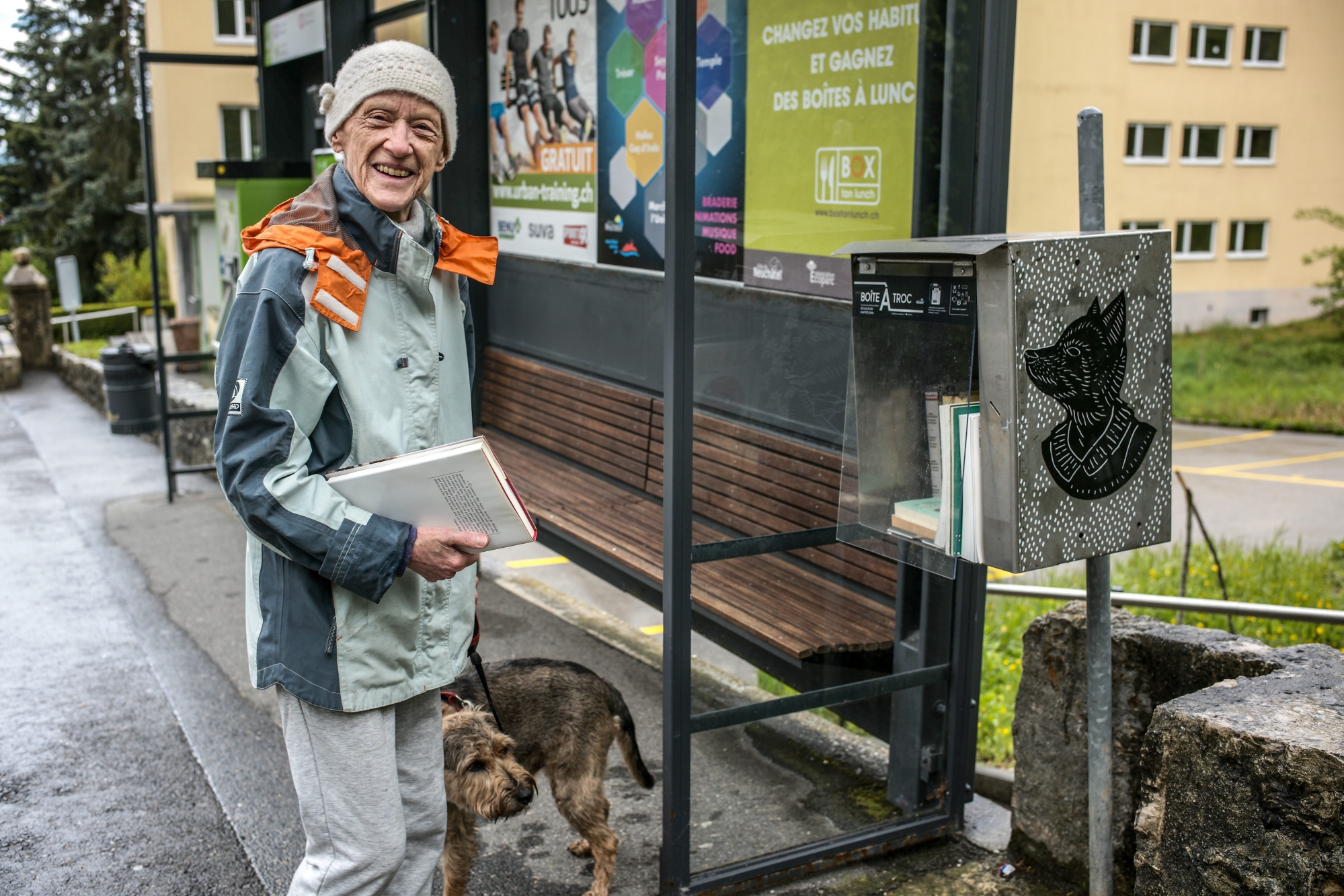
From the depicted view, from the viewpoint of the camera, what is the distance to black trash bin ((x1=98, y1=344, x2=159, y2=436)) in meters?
10.9

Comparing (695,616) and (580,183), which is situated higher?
(580,183)

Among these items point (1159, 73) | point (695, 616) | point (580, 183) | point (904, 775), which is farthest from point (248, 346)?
point (1159, 73)

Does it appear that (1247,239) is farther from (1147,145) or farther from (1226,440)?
Answer: (1226,440)

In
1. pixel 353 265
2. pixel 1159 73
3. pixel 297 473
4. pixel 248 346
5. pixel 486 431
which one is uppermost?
pixel 1159 73

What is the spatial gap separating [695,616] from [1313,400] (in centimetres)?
1783

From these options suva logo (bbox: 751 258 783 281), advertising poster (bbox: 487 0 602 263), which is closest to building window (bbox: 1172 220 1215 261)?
advertising poster (bbox: 487 0 602 263)

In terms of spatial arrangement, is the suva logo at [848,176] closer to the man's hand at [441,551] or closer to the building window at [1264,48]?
the man's hand at [441,551]

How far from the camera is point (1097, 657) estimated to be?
104 inches

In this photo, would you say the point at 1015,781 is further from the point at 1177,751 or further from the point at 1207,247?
the point at 1207,247

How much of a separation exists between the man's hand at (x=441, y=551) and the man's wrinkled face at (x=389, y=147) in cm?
67

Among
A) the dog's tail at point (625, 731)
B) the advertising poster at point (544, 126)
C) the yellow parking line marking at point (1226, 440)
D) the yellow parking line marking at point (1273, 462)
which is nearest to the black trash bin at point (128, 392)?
the advertising poster at point (544, 126)

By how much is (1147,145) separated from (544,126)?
25633mm

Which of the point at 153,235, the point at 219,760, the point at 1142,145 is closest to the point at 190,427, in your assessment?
the point at 153,235

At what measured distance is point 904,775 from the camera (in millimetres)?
3787
